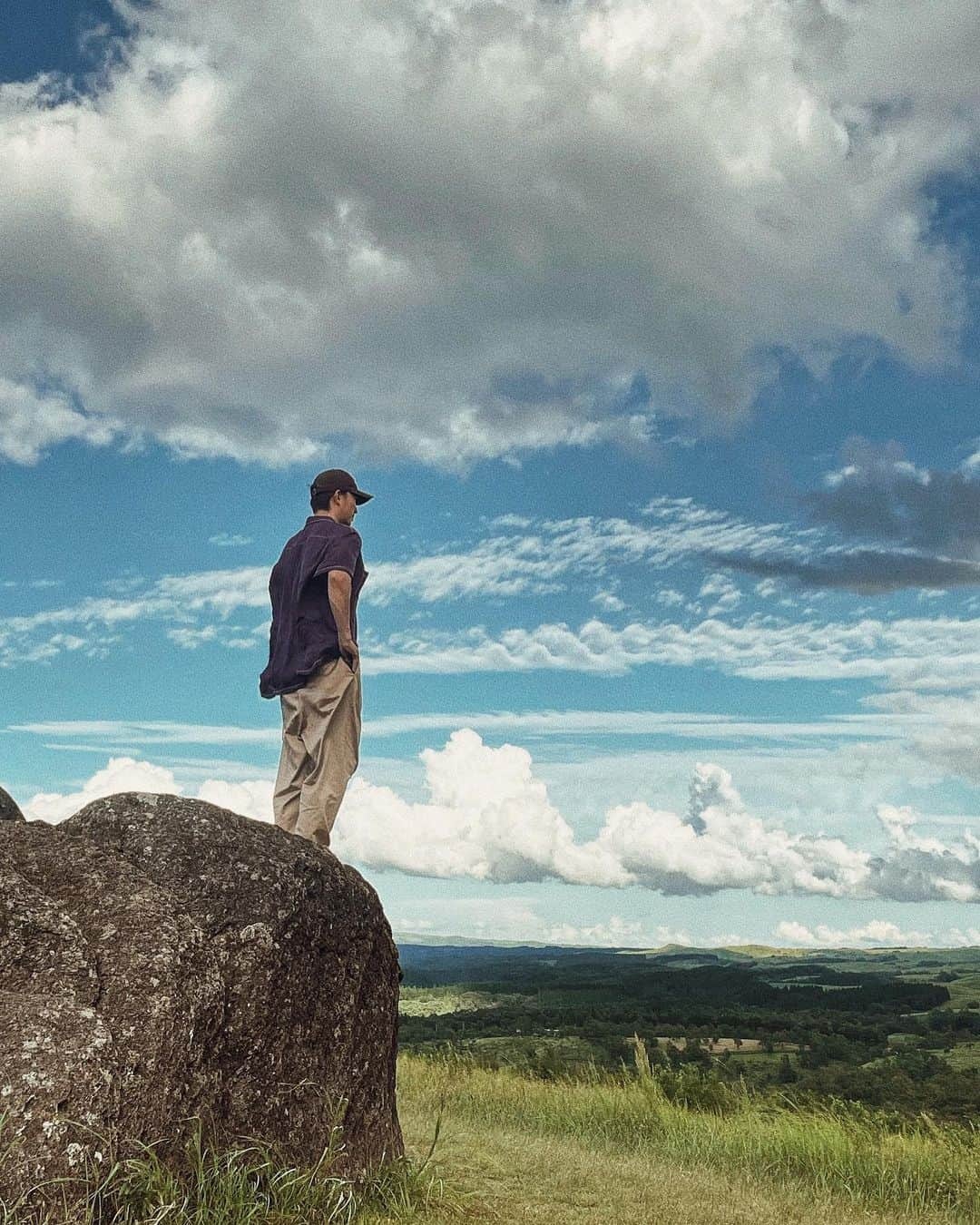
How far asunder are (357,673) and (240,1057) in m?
4.33

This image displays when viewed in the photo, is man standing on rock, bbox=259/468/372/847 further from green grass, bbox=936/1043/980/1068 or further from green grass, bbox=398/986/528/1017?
green grass, bbox=936/1043/980/1068

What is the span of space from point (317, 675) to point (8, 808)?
2.99 metres

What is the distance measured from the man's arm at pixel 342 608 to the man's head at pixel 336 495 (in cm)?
89

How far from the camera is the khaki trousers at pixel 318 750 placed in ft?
33.4

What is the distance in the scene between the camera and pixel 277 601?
11055 mm

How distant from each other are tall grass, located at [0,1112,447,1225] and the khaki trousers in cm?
332

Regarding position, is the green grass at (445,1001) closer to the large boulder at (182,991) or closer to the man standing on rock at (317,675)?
the man standing on rock at (317,675)

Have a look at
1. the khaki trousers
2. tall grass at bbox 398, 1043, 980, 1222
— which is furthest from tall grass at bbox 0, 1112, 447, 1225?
tall grass at bbox 398, 1043, 980, 1222

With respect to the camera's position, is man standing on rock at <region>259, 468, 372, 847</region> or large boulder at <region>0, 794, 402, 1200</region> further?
man standing on rock at <region>259, 468, 372, 847</region>

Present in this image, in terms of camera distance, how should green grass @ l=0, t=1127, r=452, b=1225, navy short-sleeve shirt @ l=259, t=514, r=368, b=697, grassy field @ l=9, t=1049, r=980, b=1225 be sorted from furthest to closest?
navy short-sleeve shirt @ l=259, t=514, r=368, b=697 < grassy field @ l=9, t=1049, r=980, b=1225 < green grass @ l=0, t=1127, r=452, b=1225

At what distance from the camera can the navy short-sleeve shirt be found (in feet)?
34.4

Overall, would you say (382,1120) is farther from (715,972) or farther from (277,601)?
(715,972)

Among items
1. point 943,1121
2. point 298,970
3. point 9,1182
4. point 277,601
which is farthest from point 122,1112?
point 943,1121

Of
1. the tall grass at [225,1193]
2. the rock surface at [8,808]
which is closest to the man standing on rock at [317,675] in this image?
the rock surface at [8,808]
